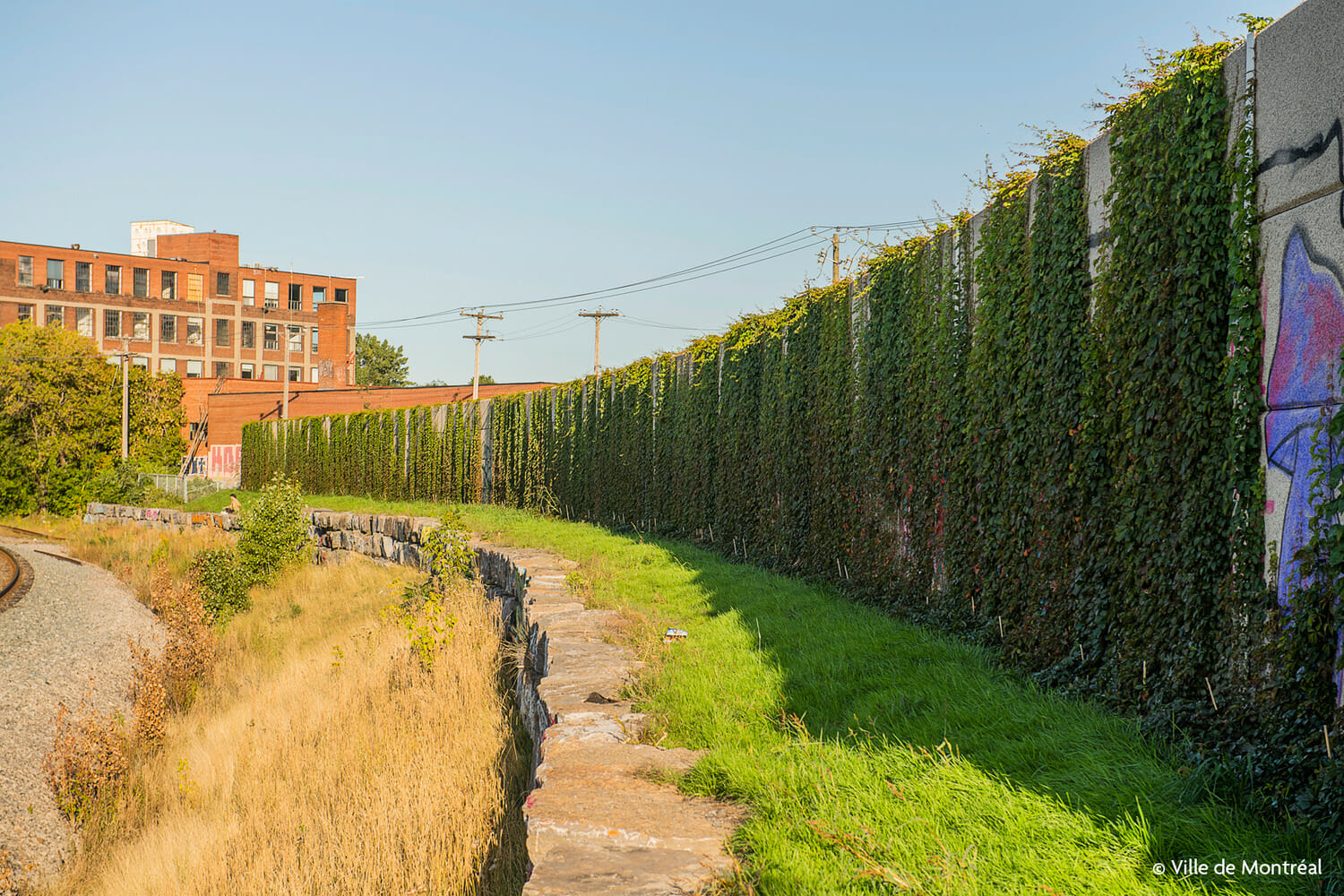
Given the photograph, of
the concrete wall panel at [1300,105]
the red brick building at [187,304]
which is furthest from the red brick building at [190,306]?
the concrete wall panel at [1300,105]

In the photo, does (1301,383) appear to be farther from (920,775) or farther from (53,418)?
(53,418)

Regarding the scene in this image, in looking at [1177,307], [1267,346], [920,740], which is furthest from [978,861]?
[1177,307]

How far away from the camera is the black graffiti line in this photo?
10.5ft

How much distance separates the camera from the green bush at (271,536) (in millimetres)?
17719

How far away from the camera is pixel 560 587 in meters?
7.93

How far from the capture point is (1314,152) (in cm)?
331

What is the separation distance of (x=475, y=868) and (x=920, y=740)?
2113 mm

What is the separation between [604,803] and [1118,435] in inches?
115

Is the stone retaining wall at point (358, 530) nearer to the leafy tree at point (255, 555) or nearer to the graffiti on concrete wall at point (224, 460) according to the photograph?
the leafy tree at point (255, 555)

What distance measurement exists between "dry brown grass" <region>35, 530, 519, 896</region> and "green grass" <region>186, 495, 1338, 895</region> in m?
1.20

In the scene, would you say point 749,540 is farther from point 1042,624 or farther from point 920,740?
point 920,740

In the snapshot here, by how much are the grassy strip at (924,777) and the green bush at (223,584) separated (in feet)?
44.6

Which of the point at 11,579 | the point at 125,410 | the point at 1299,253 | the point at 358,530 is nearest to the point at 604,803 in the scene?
the point at 1299,253

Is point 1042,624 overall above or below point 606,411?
below
